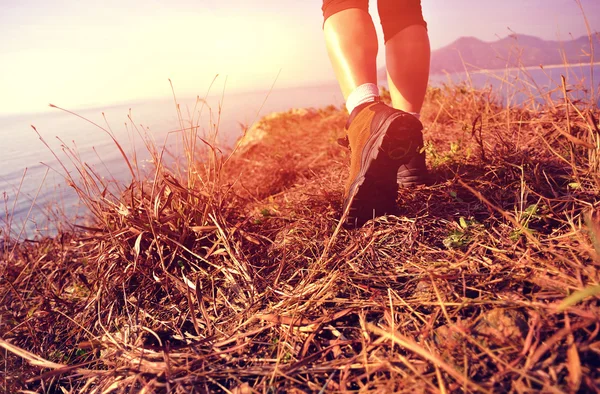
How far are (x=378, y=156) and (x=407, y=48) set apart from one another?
732 millimetres

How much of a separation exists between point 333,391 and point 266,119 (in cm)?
476

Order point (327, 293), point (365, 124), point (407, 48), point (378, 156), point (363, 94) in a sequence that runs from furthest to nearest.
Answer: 1. point (407, 48)
2. point (363, 94)
3. point (365, 124)
4. point (378, 156)
5. point (327, 293)

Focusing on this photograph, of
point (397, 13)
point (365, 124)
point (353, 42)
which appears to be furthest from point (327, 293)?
point (397, 13)

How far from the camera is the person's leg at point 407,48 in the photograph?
150 centimetres

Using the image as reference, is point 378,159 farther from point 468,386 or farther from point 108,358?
point 108,358

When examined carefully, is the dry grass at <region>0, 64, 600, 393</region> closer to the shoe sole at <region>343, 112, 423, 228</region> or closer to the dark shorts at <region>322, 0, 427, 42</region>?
the shoe sole at <region>343, 112, 423, 228</region>

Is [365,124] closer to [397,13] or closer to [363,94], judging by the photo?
[363,94]

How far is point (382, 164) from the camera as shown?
3.64ft

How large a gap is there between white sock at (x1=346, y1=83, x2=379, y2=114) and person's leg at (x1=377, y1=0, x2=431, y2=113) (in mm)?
258

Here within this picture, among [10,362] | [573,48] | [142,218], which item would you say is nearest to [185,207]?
[142,218]

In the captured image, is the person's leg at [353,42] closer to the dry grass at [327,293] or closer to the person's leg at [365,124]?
the person's leg at [365,124]

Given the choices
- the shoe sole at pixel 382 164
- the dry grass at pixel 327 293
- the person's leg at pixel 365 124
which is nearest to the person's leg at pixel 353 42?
the person's leg at pixel 365 124

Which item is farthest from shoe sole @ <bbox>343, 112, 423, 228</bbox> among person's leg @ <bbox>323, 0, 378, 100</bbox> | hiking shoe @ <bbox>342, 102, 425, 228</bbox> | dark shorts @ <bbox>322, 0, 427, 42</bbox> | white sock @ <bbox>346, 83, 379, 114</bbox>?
dark shorts @ <bbox>322, 0, 427, 42</bbox>

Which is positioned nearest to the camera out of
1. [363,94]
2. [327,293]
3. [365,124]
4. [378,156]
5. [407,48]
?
[327,293]
